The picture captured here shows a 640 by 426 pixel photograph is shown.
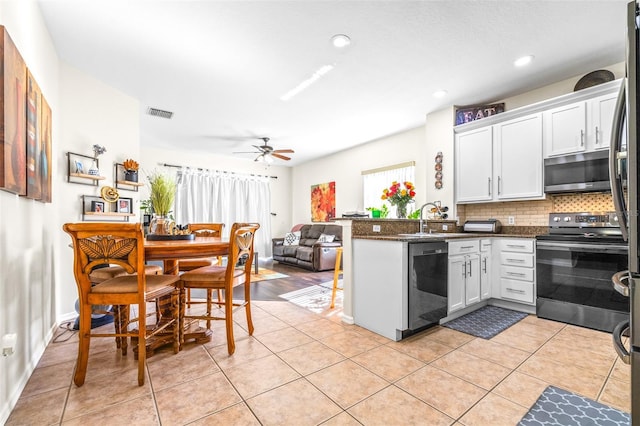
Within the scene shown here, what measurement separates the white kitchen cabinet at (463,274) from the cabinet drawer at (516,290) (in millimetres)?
395

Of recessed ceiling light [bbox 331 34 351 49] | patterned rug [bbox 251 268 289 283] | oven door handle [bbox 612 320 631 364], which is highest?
recessed ceiling light [bbox 331 34 351 49]

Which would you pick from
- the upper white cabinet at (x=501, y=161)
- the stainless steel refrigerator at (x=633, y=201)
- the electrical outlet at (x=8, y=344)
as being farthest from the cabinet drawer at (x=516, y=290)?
the electrical outlet at (x=8, y=344)

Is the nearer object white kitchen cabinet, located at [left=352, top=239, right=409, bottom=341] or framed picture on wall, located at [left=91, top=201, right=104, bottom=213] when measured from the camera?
white kitchen cabinet, located at [left=352, top=239, right=409, bottom=341]

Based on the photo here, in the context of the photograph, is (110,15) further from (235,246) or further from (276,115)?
(276,115)

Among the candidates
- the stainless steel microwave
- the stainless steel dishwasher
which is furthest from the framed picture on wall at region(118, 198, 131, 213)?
the stainless steel microwave

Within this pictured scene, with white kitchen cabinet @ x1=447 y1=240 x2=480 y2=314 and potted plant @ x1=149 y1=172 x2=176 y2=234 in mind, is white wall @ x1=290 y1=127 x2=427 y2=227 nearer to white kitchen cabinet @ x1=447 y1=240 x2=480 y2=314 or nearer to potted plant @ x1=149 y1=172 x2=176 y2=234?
white kitchen cabinet @ x1=447 y1=240 x2=480 y2=314

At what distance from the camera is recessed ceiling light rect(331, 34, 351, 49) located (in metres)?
2.57

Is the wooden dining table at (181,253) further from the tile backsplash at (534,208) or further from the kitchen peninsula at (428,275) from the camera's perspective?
the tile backsplash at (534,208)

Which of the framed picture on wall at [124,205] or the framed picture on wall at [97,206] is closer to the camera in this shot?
the framed picture on wall at [97,206]

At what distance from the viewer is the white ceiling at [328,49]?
7.43 feet

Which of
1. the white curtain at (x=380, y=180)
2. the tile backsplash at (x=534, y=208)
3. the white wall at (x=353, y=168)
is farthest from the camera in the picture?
the white curtain at (x=380, y=180)

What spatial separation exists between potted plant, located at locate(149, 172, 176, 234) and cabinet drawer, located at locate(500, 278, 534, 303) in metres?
3.62

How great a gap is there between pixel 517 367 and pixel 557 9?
271 centimetres

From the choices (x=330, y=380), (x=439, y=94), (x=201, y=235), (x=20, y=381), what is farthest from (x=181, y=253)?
(x=439, y=94)
